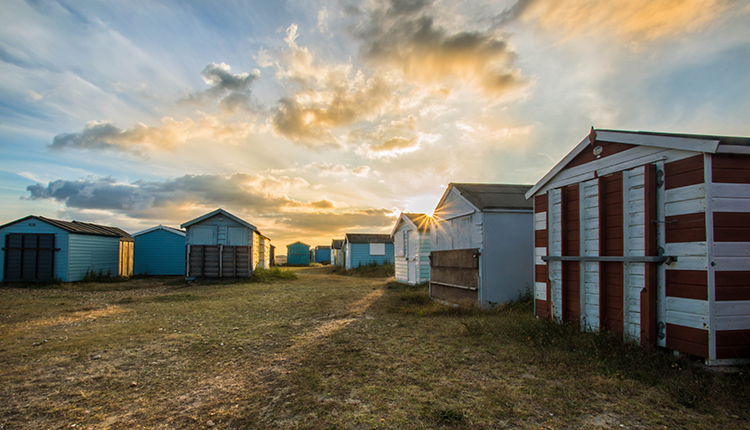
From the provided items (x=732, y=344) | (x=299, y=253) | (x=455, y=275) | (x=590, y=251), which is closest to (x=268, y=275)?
(x=455, y=275)

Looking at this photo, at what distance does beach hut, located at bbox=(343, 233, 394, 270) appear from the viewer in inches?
1359

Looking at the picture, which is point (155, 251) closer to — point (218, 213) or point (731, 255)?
point (218, 213)

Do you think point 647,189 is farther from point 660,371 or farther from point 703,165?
point 660,371

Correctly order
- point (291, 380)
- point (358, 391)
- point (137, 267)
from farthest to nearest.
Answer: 1. point (137, 267)
2. point (291, 380)
3. point (358, 391)

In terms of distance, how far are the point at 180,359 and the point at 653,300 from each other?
785cm

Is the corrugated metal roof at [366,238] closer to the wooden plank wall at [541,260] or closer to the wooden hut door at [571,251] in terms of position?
A: the wooden plank wall at [541,260]

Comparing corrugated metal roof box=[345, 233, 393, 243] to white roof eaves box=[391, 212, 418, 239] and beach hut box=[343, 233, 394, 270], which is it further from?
white roof eaves box=[391, 212, 418, 239]

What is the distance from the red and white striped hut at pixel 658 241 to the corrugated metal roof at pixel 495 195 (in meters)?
3.43

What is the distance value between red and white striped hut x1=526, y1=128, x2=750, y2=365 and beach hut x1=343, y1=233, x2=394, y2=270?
27.6 m

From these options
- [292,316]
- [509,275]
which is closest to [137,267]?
[292,316]

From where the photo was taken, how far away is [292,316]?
10242mm

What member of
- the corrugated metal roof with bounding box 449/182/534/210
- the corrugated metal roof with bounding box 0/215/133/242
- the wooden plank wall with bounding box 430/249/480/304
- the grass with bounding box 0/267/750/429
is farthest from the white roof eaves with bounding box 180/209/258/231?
the corrugated metal roof with bounding box 449/182/534/210

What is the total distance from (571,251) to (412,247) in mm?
13154

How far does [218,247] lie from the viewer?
21.7m
